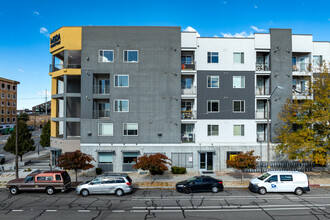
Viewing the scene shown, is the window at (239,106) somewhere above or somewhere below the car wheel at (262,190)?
above

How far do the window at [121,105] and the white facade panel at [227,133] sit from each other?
8.94m

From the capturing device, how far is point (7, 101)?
243 feet

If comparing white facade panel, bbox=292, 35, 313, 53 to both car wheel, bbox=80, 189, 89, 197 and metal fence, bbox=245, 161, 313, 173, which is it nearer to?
metal fence, bbox=245, 161, 313, 173

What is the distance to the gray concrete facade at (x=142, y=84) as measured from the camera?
24.9 metres

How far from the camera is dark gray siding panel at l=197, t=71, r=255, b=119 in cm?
2569

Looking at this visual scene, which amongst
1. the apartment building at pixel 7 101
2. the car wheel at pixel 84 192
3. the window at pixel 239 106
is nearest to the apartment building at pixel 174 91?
the window at pixel 239 106

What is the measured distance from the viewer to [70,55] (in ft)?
89.0

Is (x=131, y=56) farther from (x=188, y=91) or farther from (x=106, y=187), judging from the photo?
(x=106, y=187)

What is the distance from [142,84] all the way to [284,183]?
57.4 feet

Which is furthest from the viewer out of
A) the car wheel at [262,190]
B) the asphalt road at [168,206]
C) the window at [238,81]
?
the window at [238,81]

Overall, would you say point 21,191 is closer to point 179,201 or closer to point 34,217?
point 34,217

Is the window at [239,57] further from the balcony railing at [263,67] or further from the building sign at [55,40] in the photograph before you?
the building sign at [55,40]

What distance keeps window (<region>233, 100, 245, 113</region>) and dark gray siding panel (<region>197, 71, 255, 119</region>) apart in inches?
14.7

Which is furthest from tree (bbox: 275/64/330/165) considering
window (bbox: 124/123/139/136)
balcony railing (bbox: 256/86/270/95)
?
window (bbox: 124/123/139/136)
